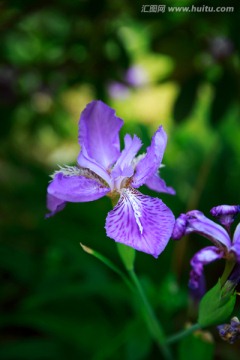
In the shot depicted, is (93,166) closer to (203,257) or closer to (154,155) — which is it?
(154,155)

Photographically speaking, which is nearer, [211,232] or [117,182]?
[211,232]

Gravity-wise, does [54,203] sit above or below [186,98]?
below

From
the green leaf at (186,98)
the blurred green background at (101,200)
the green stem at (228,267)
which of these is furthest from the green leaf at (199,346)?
the green leaf at (186,98)

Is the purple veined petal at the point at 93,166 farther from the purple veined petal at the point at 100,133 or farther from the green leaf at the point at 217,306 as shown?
the green leaf at the point at 217,306

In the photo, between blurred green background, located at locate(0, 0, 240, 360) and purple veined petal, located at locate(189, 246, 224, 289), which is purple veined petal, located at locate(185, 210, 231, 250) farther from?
blurred green background, located at locate(0, 0, 240, 360)

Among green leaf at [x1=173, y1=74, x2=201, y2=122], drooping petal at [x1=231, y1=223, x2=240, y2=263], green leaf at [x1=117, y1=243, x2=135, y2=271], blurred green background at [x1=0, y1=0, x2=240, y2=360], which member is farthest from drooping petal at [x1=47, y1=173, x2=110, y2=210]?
green leaf at [x1=173, y1=74, x2=201, y2=122]

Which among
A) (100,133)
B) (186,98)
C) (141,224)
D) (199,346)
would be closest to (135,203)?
(141,224)
